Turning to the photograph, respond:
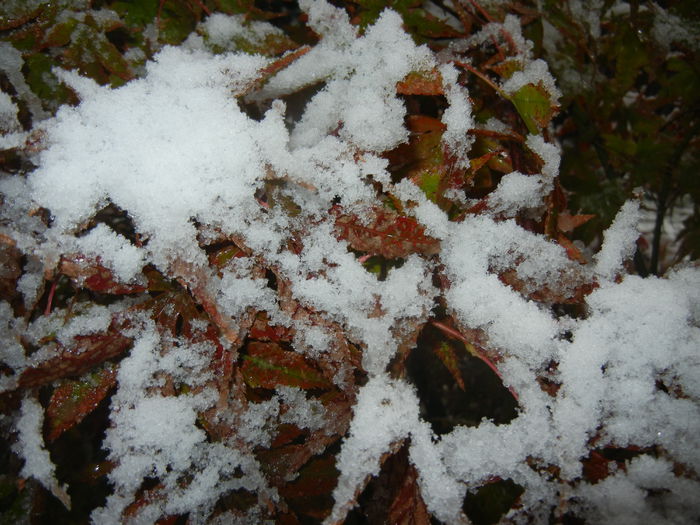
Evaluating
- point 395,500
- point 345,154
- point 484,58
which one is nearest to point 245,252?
point 345,154

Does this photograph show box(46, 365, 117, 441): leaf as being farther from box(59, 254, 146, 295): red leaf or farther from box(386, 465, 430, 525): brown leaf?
box(386, 465, 430, 525): brown leaf

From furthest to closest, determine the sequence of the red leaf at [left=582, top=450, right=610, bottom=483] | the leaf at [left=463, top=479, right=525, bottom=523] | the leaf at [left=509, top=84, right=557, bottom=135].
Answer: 1. the leaf at [left=463, top=479, right=525, bottom=523]
2. the leaf at [left=509, top=84, right=557, bottom=135]
3. the red leaf at [left=582, top=450, right=610, bottom=483]

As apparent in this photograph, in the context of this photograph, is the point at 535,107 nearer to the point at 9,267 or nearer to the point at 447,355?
the point at 447,355

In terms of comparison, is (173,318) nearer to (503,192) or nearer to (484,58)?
(503,192)

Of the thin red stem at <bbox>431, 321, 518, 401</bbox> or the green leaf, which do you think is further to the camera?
the green leaf

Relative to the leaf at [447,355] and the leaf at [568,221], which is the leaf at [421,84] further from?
the leaf at [447,355]

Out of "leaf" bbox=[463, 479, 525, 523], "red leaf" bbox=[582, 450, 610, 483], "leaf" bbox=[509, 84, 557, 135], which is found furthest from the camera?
"leaf" bbox=[463, 479, 525, 523]

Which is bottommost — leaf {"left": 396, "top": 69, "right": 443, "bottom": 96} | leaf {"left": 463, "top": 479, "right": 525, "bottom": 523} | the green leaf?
leaf {"left": 463, "top": 479, "right": 525, "bottom": 523}

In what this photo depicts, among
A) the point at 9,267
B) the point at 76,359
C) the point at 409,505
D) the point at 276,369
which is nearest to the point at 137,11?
the point at 9,267

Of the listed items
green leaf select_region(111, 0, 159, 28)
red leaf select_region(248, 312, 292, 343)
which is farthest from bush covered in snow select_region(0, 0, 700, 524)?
green leaf select_region(111, 0, 159, 28)

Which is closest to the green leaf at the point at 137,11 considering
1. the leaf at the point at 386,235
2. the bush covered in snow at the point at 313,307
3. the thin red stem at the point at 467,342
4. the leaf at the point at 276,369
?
the bush covered in snow at the point at 313,307
